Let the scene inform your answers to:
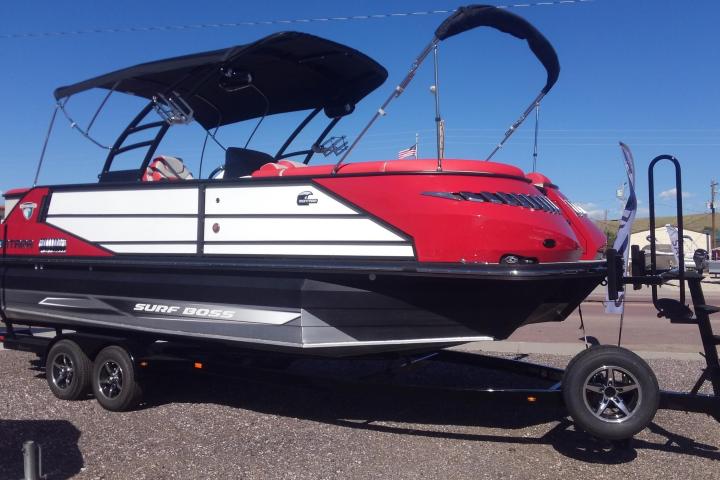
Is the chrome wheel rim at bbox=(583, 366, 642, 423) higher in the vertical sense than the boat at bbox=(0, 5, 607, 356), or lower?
lower

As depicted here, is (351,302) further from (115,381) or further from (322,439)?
(115,381)

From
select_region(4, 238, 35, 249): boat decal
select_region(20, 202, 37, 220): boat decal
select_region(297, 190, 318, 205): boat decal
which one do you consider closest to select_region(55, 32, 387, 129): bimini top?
select_region(20, 202, 37, 220): boat decal

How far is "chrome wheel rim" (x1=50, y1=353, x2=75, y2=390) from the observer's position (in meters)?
6.51

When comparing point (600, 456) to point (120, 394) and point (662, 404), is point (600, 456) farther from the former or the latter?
point (120, 394)

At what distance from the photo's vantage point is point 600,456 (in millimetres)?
4891

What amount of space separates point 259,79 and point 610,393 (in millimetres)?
4374

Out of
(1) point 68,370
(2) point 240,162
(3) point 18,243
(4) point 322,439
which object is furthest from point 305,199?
(3) point 18,243

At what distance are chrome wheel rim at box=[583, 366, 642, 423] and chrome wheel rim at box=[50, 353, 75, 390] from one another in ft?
15.0

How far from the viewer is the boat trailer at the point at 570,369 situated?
4.51 meters

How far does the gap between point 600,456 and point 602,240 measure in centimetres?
191

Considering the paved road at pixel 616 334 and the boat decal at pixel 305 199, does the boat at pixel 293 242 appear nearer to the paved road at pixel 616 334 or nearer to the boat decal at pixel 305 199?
the boat decal at pixel 305 199

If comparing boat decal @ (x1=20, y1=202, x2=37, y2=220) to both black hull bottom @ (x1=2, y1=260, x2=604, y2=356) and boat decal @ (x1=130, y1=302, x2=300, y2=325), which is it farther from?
boat decal @ (x1=130, y1=302, x2=300, y2=325)

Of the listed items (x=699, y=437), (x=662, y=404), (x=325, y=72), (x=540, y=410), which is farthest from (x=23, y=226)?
(x=699, y=437)

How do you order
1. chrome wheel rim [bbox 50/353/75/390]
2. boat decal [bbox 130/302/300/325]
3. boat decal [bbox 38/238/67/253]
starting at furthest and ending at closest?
chrome wheel rim [bbox 50/353/75/390] < boat decal [bbox 38/238/67/253] < boat decal [bbox 130/302/300/325]
